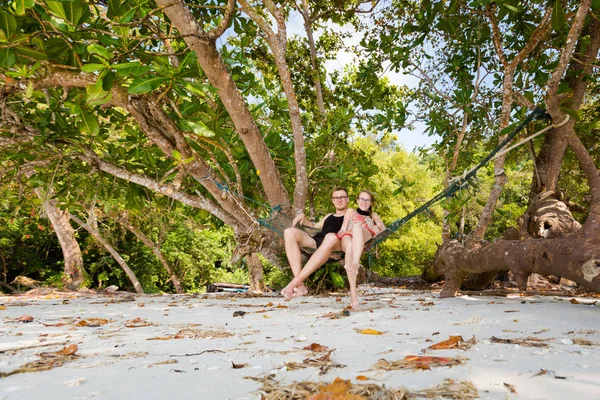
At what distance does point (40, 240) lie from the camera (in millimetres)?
10930

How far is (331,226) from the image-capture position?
3400 mm

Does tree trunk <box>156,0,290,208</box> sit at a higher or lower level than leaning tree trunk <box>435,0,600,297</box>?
higher

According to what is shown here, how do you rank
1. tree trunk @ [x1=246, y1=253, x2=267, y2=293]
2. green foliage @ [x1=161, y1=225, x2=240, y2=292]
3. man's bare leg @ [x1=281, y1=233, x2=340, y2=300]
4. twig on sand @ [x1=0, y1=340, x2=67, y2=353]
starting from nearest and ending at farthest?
twig on sand @ [x1=0, y1=340, x2=67, y2=353] → man's bare leg @ [x1=281, y1=233, x2=340, y2=300] → tree trunk @ [x1=246, y1=253, x2=267, y2=293] → green foliage @ [x1=161, y1=225, x2=240, y2=292]

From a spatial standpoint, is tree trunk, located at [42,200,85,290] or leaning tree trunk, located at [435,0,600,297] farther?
tree trunk, located at [42,200,85,290]

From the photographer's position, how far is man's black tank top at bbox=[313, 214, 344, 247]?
3.40m

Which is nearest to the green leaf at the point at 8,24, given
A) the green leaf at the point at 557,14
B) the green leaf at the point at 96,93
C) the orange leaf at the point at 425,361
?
the green leaf at the point at 96,93

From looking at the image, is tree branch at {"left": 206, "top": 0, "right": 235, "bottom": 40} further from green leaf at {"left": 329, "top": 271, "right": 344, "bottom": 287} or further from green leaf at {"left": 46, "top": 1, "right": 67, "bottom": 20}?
green leaf at {"left": 329, "top": 271, "right": 344, "bottom": 287}

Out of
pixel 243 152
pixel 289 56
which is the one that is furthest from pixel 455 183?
pixel 289 56

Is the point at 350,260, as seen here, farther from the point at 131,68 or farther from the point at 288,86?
the point at 131,68

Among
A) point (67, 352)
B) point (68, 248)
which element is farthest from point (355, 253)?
point (68, 248)

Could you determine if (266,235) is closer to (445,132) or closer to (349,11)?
(445,132)

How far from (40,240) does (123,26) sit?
10515mm

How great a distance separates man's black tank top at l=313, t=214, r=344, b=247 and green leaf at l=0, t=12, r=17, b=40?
236 centimetres

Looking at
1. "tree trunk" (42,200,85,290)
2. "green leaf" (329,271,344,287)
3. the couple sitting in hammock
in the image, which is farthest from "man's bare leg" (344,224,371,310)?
"tree trunk" (42,200,85,290)
